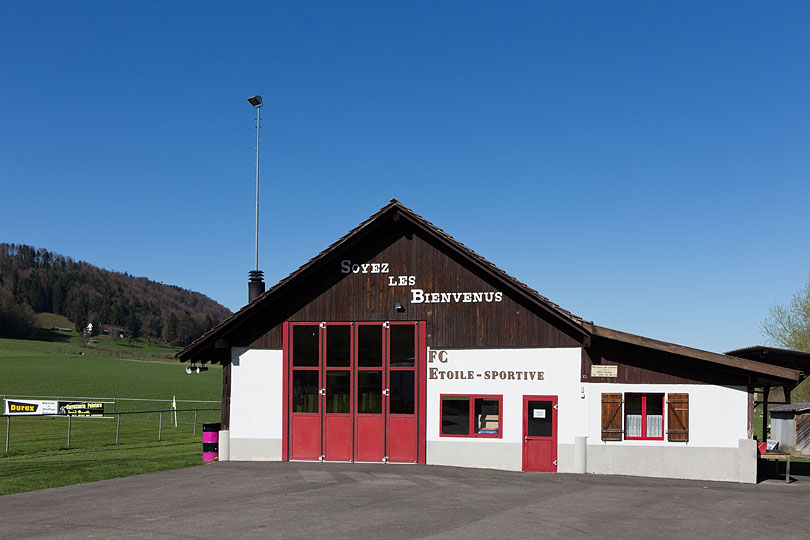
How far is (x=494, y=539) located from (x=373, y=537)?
5.72ft

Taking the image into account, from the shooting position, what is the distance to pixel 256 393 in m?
21.2

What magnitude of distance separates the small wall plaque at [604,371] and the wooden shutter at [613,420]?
543mm

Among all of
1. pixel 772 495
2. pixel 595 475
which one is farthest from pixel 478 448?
pixel 772 495

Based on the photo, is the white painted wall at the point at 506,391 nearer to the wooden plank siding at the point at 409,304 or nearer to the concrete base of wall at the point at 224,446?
the wooden plank siding at the point at 409,304

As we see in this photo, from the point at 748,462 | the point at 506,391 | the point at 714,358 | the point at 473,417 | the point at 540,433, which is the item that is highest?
the point at 714,358

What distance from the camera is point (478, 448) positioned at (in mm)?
20016

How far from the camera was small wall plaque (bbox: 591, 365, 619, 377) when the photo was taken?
19391 millimetres

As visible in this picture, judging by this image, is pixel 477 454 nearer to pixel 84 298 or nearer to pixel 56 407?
pixel 56 407

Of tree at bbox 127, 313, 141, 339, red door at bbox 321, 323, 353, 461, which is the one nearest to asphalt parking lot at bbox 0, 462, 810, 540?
red door at bbox 321, 323, 353, 461

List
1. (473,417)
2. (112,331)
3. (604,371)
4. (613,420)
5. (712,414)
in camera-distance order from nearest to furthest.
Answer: (712,414), (613,420), (604,371), (473,417), (112,331)

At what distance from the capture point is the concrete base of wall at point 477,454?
65.0 feet

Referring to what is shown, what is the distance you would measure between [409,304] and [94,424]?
2712 centimetres

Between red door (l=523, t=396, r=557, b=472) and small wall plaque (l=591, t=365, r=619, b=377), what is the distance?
119 cm

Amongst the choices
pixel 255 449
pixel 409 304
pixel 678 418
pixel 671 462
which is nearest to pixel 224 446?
pixel 255 449
